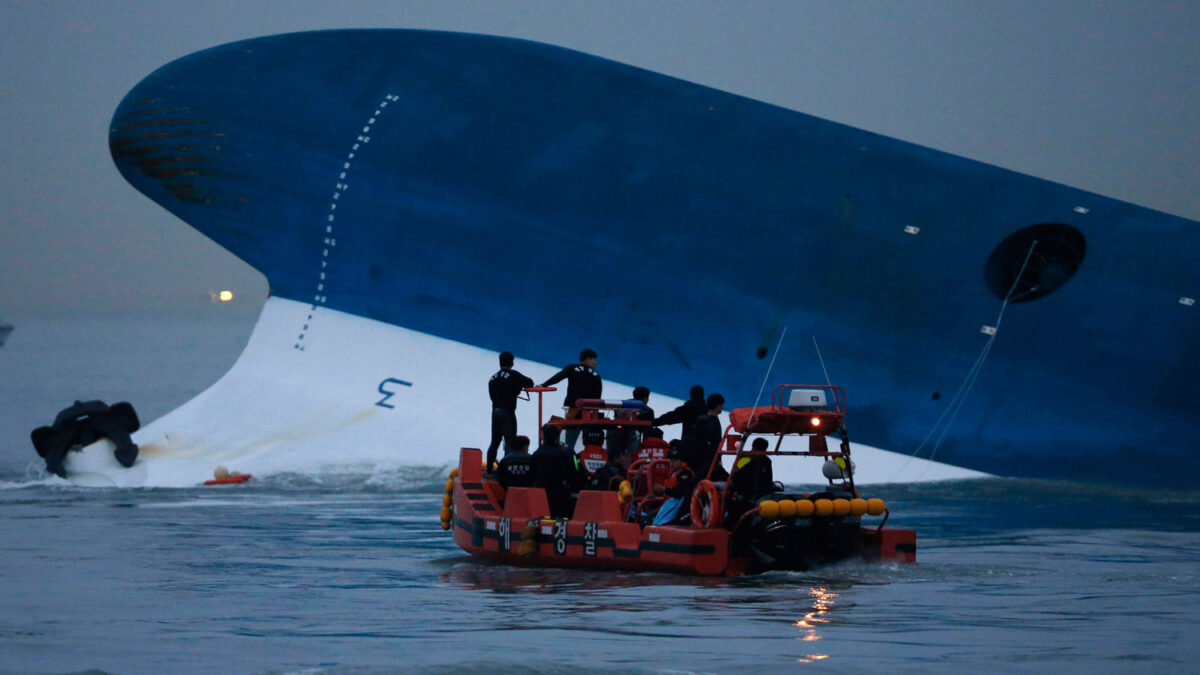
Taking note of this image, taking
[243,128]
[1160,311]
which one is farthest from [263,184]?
[1160,311]

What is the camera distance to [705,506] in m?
10.4

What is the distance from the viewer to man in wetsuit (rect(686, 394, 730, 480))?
1107 centimetres

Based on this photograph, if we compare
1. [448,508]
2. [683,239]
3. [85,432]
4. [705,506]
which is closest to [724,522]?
[705,506]

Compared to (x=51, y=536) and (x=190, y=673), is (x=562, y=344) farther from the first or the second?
(x=190, y=673)

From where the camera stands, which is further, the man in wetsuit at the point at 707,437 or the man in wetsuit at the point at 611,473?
the man in wetsuit at the point at 611,473

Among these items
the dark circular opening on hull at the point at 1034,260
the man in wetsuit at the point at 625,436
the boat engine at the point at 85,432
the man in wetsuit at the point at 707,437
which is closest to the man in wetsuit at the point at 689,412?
the man in wetsuit at the point at 625,436

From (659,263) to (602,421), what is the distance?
7.87m

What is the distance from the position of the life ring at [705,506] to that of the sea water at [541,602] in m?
0.50

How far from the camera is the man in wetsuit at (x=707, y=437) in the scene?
1107 centimetres

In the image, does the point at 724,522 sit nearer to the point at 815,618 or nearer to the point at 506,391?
the point at 815,618

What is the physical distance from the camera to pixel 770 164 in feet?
64.3

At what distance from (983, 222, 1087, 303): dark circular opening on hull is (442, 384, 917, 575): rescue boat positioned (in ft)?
29.7

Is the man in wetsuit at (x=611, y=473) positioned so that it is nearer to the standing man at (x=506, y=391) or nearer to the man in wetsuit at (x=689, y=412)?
the man in wetsuit at (x=689, y=412)

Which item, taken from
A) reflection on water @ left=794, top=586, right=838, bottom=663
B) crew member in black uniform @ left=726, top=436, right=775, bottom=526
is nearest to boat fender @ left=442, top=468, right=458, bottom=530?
crew member in black uniform @ left=726, top=436, right=775, bottom=526
